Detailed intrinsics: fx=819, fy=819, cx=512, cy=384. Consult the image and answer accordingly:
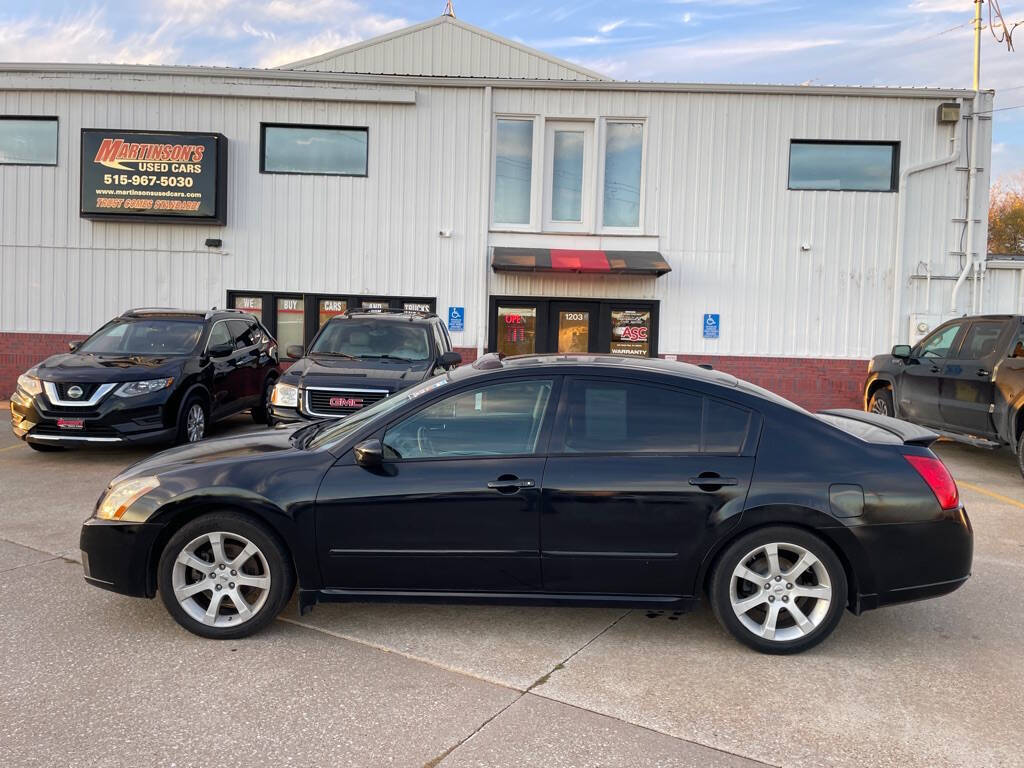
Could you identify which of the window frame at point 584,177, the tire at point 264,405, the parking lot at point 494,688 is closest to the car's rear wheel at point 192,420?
the tire at point 264,405

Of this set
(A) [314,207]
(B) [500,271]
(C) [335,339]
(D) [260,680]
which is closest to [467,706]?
(D) [260,680]

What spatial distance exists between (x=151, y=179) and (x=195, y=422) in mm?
6624

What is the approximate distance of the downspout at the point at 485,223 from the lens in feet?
45.9

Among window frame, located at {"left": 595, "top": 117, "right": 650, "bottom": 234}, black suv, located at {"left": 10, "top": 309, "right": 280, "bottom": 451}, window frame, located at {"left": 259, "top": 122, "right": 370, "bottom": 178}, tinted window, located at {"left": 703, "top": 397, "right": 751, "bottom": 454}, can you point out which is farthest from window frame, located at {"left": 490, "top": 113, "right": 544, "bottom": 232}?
tinted window, located at {"left": 703, "top": 397, "right": 751, "bottom": 454}

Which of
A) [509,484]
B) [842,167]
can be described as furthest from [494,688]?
[842,167]

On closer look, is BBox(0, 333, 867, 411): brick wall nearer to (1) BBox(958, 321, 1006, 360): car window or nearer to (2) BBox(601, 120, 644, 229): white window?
(2) BBox(601, 120, 644, 229): white window

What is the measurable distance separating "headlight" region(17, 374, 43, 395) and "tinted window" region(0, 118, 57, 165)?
23.6 feet

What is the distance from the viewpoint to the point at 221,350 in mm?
10023

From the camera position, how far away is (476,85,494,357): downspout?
14.0 metres

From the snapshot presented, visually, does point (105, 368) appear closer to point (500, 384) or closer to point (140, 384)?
point (140, 384)

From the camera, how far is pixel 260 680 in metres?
3.69

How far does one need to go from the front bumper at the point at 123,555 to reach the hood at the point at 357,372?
13.9ft

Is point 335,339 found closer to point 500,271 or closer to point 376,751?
point 500,271

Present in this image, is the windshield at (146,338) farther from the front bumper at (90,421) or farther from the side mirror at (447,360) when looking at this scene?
the side mirror at (447,360)
